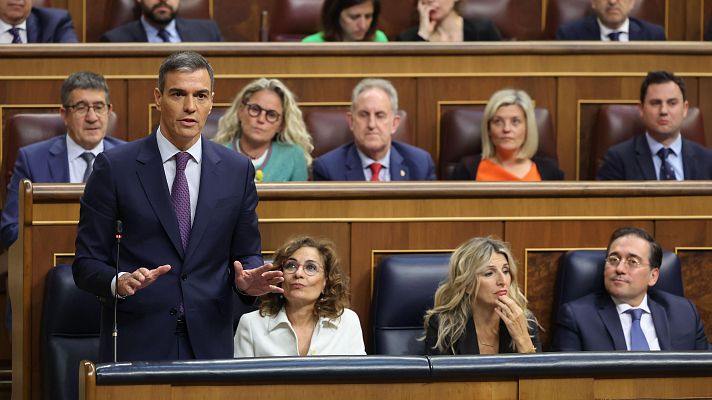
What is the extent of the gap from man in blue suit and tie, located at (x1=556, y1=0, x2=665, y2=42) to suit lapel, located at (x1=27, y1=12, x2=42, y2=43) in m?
1.28

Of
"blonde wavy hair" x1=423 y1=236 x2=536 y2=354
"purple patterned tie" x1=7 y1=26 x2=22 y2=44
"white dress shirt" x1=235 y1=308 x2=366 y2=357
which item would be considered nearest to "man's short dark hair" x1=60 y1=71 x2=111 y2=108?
"purple patterned tie" x1=7 y1=26 x2=22 y2=44

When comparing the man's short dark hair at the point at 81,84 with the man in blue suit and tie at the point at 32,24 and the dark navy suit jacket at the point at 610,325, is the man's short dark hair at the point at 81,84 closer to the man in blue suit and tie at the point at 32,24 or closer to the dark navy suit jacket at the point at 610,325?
the man in blue suit and tie at the point at 32,24

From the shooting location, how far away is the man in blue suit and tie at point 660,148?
8.41 ft

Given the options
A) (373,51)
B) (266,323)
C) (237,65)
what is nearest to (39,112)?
(237,65)

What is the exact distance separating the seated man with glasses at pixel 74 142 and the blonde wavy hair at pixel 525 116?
764 mm

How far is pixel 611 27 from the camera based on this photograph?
305cm

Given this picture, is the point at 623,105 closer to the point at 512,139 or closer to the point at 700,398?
the point at 512,139

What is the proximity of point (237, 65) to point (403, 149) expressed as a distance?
457 millimetres

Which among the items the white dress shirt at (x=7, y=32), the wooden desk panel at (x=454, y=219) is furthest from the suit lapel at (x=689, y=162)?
the white dress shirt at (x=7, y=32)

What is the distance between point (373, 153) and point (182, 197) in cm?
99

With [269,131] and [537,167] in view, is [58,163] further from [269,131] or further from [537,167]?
[537,167]

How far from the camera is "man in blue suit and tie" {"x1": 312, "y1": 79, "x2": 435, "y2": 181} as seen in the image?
7.88ft

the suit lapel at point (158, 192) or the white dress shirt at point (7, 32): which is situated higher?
the white dress shirt at point (7, 32)

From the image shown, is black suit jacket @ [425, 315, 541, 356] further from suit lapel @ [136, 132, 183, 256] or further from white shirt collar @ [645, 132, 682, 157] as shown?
white shirt collar @ [645, 132, 682, 157]
